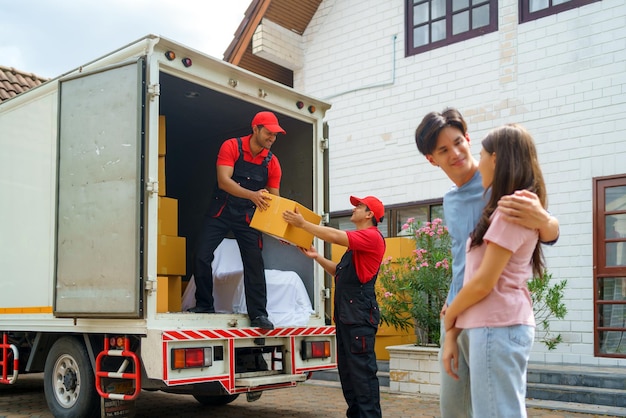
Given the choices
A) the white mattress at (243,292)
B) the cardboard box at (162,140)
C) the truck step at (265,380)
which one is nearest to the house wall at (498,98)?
the white mattress at (243,292)

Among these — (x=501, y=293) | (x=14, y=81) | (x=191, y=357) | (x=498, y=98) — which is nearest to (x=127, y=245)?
(x=191, y=357)

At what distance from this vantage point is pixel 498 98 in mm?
9688

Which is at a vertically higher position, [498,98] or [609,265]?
[498,98]

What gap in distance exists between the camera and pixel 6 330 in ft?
22.3

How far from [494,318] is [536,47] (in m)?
7.47

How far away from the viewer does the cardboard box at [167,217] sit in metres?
6.89

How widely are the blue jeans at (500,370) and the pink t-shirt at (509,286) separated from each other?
0.04 metres

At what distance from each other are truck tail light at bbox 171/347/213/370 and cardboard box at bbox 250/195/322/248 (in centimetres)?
104

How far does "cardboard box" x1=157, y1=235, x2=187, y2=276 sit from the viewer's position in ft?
22.3

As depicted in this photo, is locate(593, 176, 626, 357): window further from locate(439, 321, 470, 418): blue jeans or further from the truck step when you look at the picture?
locate(439, 321, 470, 418): blue jeans

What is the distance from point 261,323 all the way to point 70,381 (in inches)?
64.8

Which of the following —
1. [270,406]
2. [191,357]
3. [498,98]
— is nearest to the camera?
[191,357]

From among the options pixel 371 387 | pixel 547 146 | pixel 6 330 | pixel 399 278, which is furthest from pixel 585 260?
pixel 6 330

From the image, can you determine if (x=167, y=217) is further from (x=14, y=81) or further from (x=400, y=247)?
(x=14, y=81)
